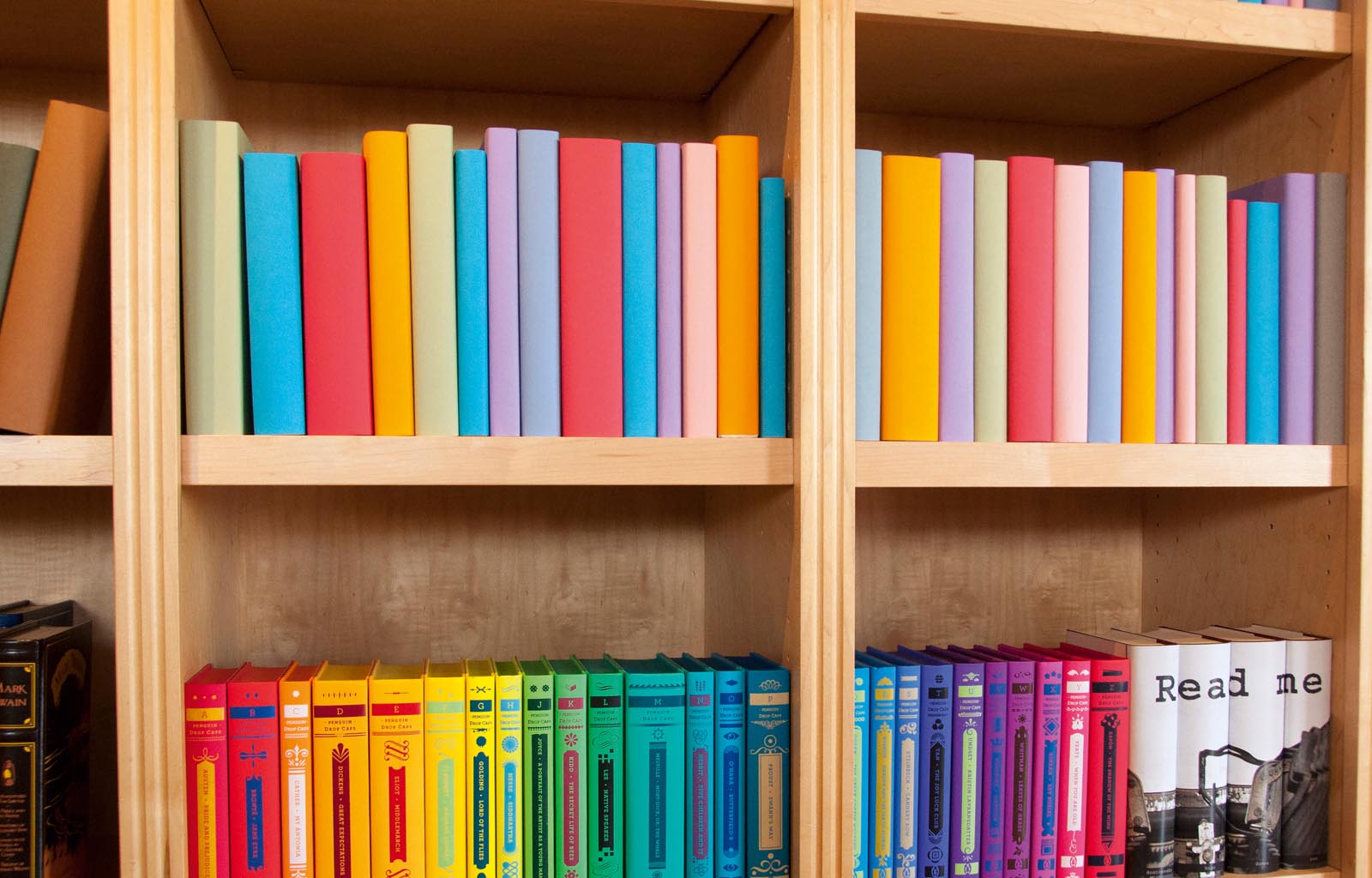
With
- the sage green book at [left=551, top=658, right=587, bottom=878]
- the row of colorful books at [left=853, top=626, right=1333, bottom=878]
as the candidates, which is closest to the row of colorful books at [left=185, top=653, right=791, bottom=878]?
the sage green book at [left=551, top=658, right=587, bottom=878]

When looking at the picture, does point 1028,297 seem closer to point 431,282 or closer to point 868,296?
point 868,296

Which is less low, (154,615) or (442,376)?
(442,376)

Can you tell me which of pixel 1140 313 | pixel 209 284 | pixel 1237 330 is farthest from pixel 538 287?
pixel 1237 330

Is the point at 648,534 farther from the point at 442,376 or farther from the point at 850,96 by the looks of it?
the point at 850,96

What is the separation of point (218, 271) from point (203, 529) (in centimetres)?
25

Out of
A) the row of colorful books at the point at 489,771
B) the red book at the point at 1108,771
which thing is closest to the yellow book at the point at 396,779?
the row of colorful books at the point at 489,771

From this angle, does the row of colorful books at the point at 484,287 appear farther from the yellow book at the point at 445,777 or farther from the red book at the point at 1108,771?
the red book at the point at 1108,771

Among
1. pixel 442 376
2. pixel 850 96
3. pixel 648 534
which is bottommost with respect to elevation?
pixel 648 534

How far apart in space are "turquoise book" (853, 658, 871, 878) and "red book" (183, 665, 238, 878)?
1.91 ft

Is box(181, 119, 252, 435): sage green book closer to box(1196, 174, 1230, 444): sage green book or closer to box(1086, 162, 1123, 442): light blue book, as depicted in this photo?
box(1086, 162, 1123, 442): light blue book

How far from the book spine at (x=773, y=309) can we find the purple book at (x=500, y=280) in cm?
24

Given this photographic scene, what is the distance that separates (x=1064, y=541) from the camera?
149 centimetres

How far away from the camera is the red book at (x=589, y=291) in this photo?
40.0 inches

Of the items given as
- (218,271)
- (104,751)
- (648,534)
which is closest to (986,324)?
(648,534)
